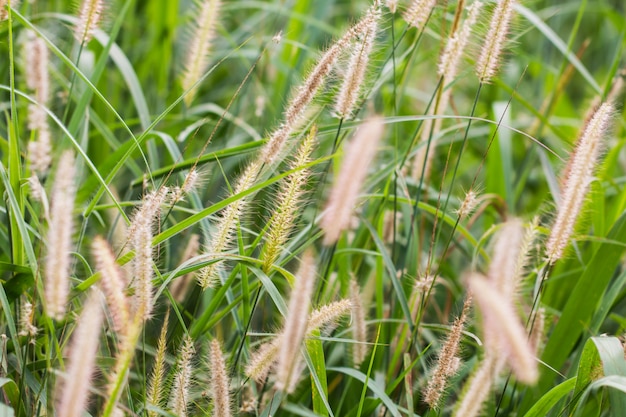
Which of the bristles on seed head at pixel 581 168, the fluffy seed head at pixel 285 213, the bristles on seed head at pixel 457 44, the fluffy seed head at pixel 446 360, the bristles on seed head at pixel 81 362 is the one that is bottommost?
the fluffy seed head at pixel 446 360

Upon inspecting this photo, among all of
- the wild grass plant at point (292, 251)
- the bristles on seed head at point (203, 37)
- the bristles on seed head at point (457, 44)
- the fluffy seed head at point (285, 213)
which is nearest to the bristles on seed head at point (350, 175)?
the wild grass plant at point (292, 251)

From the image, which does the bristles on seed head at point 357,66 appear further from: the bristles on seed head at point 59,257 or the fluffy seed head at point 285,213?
the bristles on seed head at point 59,257

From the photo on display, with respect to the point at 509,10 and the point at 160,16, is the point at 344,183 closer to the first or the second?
the point at 509,10

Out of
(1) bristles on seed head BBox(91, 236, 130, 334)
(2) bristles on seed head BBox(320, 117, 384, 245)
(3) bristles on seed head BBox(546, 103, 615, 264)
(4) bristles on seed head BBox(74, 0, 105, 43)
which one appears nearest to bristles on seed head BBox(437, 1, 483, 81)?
(3) bristles on seed head BBox(546, 103, 615, 264)

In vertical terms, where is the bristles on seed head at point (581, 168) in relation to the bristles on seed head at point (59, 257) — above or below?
above

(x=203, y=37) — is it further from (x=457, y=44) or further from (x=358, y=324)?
(x=358, y=324)

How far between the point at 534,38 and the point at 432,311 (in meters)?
3.05

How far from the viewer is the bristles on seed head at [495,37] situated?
1654mm

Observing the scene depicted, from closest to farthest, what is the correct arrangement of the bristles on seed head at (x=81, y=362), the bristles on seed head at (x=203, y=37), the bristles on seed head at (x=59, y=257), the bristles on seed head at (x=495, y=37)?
the bristles on seed head at (x=81, y=362) < the bristles on seed head at (x=59, y=257) < the bristles on seed head at (x=495, y=37) < the bristles on seed head at (x=203, y=37)

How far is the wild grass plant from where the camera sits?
1344 mm

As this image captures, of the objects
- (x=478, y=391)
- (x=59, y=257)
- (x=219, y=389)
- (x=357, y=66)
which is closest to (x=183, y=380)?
(x=219, y=389)

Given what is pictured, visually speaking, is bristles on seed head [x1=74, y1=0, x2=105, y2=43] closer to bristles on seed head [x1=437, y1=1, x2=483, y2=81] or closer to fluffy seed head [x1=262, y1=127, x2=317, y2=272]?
fluffy seed head [x1=262, y1=127, x2=317, y2=272]

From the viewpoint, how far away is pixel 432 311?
8.80 ft

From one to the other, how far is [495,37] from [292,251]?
2.32ft
